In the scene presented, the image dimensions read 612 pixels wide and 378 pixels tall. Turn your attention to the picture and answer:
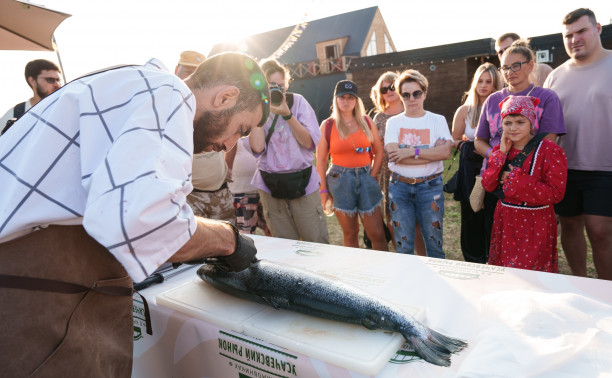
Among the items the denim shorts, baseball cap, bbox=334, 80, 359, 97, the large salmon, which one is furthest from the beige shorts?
the large salmon

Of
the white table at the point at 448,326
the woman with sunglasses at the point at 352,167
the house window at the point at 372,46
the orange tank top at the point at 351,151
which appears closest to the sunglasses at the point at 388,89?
the woman with sunglasses at the point at 352,167

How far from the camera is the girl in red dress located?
2701mm

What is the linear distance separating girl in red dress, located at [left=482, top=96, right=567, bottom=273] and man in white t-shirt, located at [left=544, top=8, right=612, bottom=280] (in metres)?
0.39

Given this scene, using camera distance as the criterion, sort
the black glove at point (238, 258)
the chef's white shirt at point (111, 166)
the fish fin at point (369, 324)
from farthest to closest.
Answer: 1. the black glove at point (238, 258)
2. the fish fin at point (369, 324)
3. the chef's white shirt at point (111, 166)

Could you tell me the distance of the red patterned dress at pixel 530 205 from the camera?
106 inches

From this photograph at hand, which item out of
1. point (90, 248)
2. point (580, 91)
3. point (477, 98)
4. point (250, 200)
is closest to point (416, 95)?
point (477, 98)

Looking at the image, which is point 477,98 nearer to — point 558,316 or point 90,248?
point 558,316

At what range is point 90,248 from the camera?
1.07 metres

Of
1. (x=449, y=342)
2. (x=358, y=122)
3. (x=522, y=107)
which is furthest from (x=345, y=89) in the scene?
(x=449, y=342)

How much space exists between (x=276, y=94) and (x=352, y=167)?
1243 millimetres

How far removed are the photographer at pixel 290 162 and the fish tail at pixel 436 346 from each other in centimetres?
243

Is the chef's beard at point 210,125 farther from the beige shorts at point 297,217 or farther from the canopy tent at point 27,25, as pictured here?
the canopy tent at point 27,25

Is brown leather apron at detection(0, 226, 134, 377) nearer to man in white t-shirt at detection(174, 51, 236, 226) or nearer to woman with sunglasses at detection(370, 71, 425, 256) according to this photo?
man in white t-shirt at detection(174, 51, 236, 226)

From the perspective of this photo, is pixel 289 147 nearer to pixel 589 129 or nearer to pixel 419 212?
pixel 419 212
